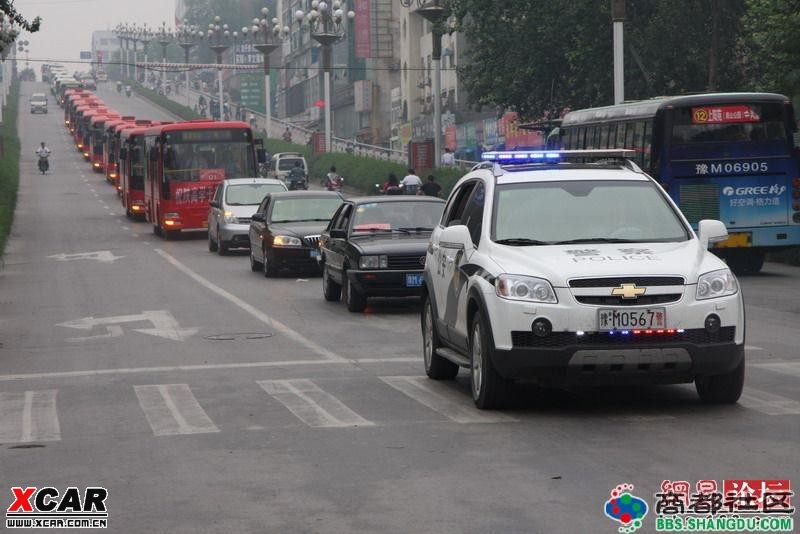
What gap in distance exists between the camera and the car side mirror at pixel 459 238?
1216cm

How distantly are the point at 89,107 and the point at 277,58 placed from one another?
66790 millimetres

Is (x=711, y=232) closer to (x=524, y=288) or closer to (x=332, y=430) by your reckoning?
(x=524, y=288)

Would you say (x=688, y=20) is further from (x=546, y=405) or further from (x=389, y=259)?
(x=546, y=405)

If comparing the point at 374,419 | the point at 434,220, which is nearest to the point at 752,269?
the point at 434,220

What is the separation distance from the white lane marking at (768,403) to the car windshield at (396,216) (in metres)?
10.3

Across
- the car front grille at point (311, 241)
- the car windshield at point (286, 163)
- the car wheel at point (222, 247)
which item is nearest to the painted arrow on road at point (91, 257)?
the car wheel at point (222, 247)

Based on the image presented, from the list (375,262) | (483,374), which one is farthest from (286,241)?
(483,374)

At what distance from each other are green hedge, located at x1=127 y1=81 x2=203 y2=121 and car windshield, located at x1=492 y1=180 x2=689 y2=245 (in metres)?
121

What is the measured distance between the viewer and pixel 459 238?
12172 millimetres

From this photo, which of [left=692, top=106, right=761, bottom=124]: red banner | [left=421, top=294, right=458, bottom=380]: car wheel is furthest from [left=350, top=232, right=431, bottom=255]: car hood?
[left=692, top=106, right=761, bottom=124]: red banner

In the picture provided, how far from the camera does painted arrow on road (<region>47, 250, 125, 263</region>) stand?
35.4 meters

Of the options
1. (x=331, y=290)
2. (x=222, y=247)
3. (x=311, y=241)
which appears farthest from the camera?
(x=222, y=247)

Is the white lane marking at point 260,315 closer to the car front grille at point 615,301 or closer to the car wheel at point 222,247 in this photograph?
the car wheel at point 222,247

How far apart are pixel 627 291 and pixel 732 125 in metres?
17.6
